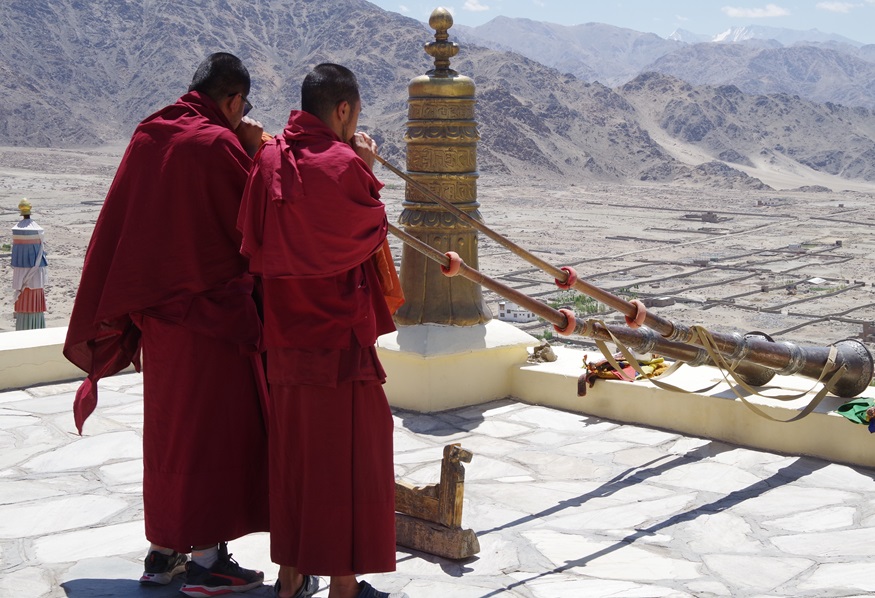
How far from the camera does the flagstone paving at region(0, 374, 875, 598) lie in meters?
3.27

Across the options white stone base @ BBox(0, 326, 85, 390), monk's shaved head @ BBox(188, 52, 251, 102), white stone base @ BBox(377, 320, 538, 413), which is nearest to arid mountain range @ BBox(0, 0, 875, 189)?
white stone base @ BBox(0, 326, 85, 390)

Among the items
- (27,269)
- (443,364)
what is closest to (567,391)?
(443,364)

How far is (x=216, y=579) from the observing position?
3.10 m

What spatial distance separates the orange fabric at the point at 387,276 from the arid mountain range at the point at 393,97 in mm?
41189

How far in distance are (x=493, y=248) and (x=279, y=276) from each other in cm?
2014

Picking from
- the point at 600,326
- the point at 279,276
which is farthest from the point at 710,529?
the point at 279,276

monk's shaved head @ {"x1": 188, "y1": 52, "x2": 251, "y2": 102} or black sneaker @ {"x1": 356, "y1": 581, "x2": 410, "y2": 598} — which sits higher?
monk's shaved head @ {"x1": 188, "y1": 52, "x2": 251, "y2": 102}

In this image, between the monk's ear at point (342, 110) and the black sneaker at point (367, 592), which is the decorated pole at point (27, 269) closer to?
the monk's ear at point (342, 110)

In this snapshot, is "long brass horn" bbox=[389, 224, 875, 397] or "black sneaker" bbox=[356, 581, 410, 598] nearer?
"black sneaker" bbox=[356, 581, 410, 598]

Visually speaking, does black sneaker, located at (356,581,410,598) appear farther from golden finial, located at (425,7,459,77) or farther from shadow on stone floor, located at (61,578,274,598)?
golden finial, located at (425,7,459,77)

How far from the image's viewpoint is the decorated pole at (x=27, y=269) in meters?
8.25

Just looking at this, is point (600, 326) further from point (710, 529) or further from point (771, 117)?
point (771, 117)

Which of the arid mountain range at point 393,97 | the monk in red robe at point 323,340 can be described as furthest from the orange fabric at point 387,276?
the arid mountain range at point 393,97

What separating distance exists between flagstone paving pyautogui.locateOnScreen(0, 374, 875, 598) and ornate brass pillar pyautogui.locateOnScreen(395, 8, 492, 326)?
22.1 inches
